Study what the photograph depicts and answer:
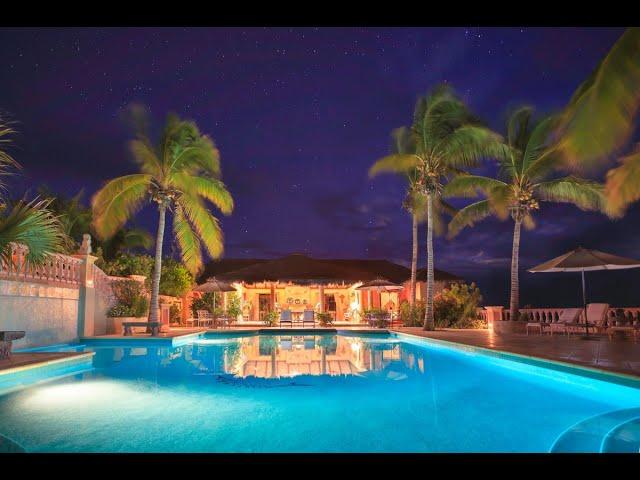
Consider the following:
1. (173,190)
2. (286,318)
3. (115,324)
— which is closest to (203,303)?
(286,318)

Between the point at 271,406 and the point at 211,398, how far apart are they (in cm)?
96

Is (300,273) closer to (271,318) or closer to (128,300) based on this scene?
(271,318)

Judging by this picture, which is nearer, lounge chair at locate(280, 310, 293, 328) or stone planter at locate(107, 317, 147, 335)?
stone planter at locate(107, 317, 147, 335)

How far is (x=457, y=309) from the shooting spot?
699 inches

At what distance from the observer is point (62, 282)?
12.2m

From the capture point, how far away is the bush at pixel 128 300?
15289 mm

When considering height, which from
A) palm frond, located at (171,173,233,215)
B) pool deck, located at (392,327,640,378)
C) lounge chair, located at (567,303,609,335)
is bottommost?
pool deck, located at (392,327,640,378)

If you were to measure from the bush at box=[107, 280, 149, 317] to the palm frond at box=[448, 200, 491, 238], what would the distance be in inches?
437

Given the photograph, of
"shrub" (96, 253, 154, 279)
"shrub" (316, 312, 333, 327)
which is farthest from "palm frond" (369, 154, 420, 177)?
"shrub" (96, 253, 154, 279)

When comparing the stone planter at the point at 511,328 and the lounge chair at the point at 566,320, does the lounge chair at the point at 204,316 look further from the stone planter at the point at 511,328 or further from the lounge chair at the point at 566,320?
the lounge chair at the point at 566,320

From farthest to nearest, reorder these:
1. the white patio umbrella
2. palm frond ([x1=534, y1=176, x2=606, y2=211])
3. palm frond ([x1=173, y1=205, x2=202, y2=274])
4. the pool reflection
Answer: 1. palm frond ([x1=173, y1=205, x2=202, y2=274])
2. palm frond ([x1=534, y1=176, x2=606, y2=211])
3. the white patio umbrella
4. the pool reflection

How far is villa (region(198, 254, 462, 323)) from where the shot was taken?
67.6 feet

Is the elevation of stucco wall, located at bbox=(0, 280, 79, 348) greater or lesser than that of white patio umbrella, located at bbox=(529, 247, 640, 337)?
lesser

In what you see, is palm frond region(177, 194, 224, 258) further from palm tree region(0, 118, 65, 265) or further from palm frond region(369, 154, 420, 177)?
palm tree region(0, 118, 65, 265)
